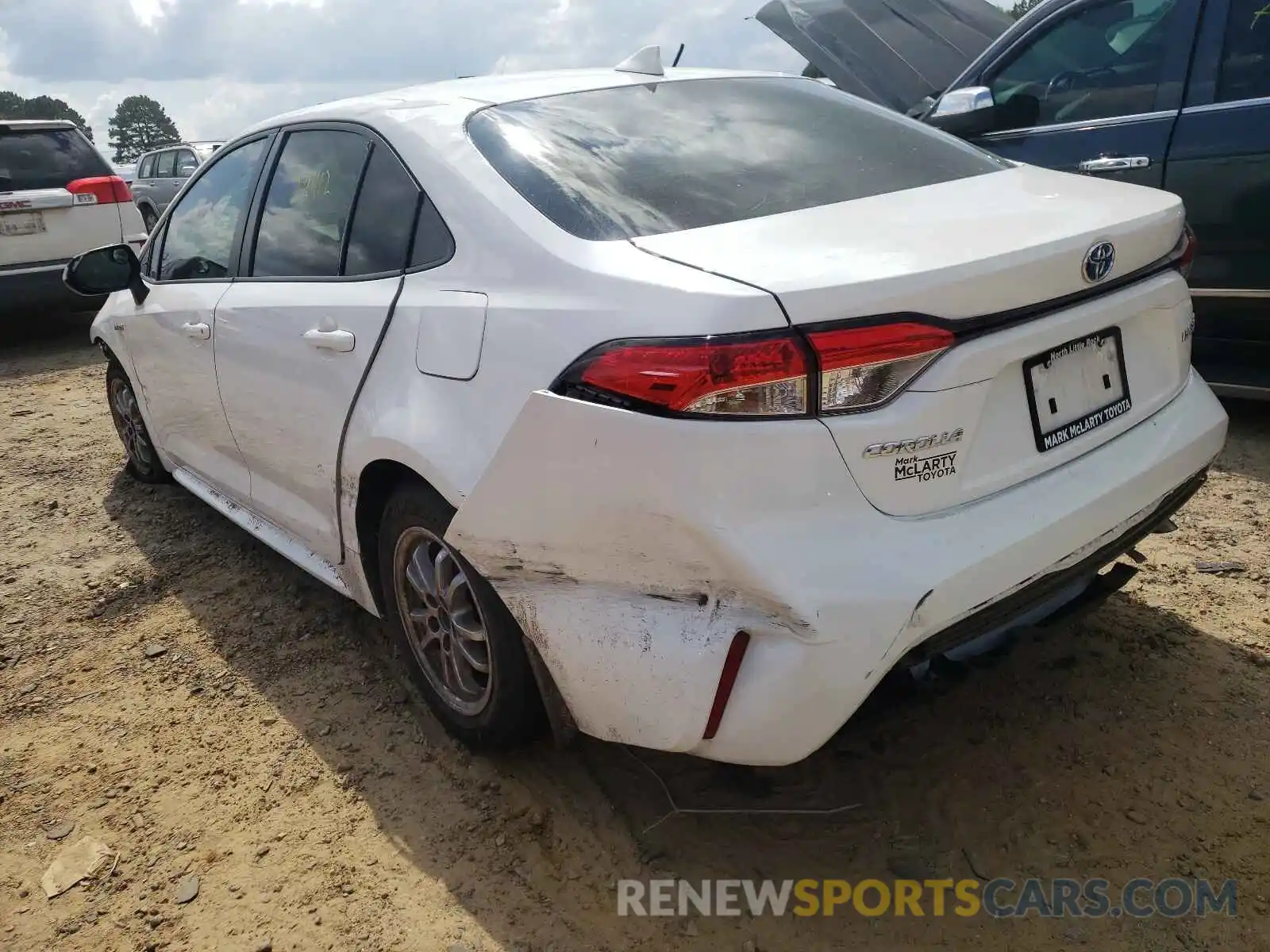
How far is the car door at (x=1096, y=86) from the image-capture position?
4066 mm

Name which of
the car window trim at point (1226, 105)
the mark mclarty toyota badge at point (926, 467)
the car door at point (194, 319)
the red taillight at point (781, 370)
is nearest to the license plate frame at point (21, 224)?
the car door at point (194, 319)

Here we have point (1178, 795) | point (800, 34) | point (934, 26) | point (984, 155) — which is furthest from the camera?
point (934, 26)

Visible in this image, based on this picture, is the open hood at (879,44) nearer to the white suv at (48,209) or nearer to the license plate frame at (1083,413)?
the license plate frame at (1083,413)

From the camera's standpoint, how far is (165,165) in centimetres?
1805

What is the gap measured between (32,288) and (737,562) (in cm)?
770

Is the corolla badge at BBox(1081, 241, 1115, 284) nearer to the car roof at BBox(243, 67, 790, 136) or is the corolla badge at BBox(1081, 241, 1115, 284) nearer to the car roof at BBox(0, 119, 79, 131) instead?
the car roof at BBox(243, 67, 790, 136)

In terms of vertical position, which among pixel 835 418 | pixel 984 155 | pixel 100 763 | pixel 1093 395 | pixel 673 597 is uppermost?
pixel 984 155

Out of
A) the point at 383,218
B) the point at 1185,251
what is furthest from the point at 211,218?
the point at 1185,251

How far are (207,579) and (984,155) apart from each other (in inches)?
117

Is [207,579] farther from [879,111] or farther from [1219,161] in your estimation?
[1219,161]

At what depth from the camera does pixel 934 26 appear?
6352 millimetres

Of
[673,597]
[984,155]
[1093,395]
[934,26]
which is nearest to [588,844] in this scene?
[673,597]

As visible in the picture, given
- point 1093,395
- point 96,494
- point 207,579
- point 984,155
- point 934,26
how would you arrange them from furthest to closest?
1. point 934,26
2. point 96,494
3. point 207,579
4. point 984,155
5. point 1093,395

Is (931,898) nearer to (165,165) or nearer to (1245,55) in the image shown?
(1245,55)
